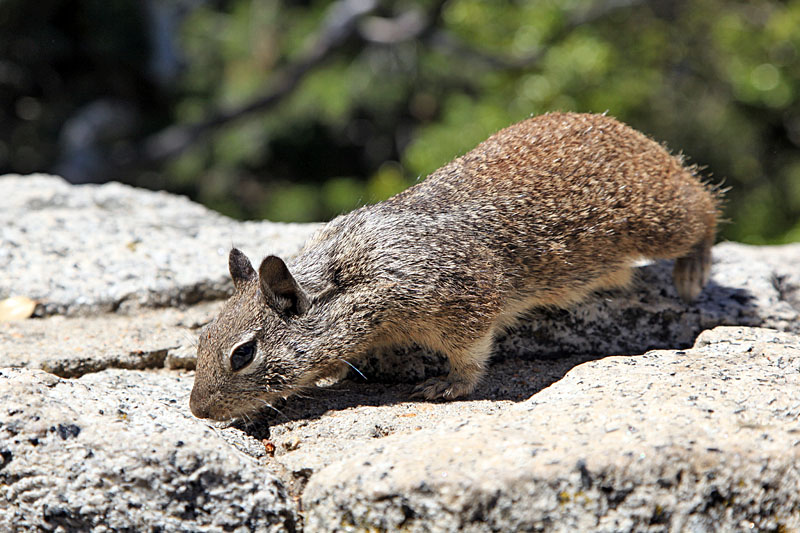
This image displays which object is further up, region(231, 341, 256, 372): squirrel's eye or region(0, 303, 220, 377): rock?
region(231, 341, 256, 372): squirrel's eye

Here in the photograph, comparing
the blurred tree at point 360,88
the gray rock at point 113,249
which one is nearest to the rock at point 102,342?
the gray rock at point 113,249

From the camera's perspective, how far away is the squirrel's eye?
4047mm

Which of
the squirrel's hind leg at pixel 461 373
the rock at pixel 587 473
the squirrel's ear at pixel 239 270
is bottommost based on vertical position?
the squirrel's hind leg at pixel 461 373

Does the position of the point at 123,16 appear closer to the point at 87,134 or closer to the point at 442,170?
the point at 87,134

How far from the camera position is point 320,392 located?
175 inches

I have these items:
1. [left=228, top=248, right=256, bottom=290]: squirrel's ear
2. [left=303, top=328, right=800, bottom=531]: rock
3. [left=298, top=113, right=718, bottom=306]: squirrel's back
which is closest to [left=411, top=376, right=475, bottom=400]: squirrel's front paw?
[left=298, top=113, right=718, bottom=306]: squirrel's back

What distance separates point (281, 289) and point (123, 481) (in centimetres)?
122

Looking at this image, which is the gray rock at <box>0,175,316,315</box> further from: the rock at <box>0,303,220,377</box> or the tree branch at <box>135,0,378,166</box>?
the tree branch at <box>135,0,378,166</box>

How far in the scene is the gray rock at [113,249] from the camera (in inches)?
210

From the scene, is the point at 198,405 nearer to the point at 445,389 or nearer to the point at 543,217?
the point at 445,389

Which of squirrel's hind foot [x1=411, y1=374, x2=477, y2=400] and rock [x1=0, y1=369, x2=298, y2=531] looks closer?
rock [x1=0, y1=369, x2=298, y2=531]

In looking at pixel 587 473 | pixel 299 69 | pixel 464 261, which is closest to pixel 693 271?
pixel 464 261

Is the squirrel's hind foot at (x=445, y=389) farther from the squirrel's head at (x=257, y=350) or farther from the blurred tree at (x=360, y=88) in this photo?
the blurred tree at (x=360, y=88)

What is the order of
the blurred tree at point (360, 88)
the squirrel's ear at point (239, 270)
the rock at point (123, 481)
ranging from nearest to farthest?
1. the rock at point (123, 481)
2. the squirrel's ear at point (239, 270)
3. the blurred tree at point (360, 88)
